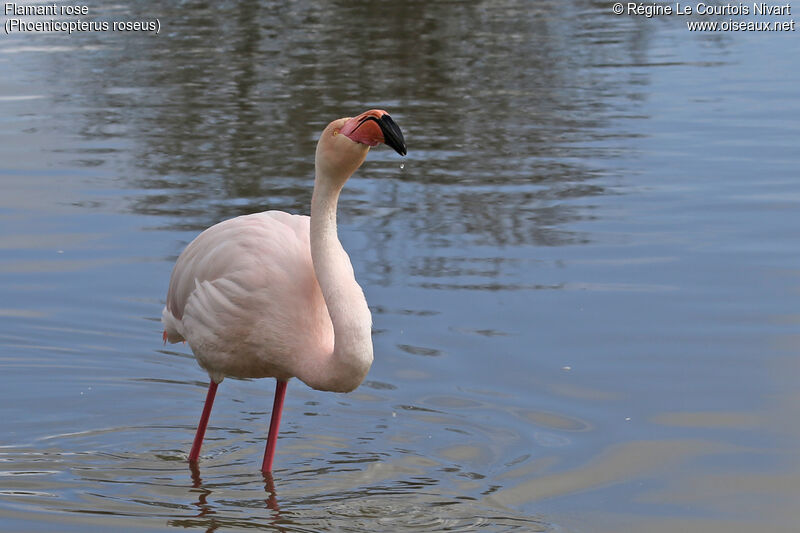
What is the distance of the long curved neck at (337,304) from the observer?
5070mm

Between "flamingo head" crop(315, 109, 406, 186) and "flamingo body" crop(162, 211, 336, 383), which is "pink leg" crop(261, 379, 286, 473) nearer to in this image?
"flamingo body" crop(162, 211, 336, 383)

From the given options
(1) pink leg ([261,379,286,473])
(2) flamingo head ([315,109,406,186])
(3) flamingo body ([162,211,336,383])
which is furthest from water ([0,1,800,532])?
(2) flamingo head ([315,109,406,186])

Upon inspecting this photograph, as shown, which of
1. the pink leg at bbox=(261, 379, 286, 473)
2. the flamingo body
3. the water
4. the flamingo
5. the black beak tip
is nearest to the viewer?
the black beak tip

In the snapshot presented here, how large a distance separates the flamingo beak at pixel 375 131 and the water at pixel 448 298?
5.04 feet

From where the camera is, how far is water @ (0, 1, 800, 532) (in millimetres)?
5551

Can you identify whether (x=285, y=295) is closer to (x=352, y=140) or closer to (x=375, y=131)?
(x=352, y=140)

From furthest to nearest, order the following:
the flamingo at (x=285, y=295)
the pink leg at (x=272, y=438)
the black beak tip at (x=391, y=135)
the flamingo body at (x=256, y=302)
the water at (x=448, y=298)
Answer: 1. the pink leg at (x=272, y=438)
2. the water at (x=448, y=298)
3. the flamingo body at (x=256, y=302)
4. the flamingo at (x=285, y=295)
5. the black beak tip at (x=391, y=135)

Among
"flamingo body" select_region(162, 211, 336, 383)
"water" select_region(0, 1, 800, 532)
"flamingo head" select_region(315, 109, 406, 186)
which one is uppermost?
"flamingo head" select_region(315, 109, 406, 186)

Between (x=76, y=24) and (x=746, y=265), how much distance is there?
14510mm

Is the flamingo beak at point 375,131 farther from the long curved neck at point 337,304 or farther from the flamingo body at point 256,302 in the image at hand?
the flamingo body at point 256,302

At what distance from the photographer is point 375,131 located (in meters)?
4.80

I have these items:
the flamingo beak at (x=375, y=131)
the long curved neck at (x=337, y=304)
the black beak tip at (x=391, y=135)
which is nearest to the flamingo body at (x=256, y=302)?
the long curved neck at (x=337, y=304)

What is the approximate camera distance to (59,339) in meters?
7.36

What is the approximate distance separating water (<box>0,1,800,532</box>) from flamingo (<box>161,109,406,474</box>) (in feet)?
1.83
